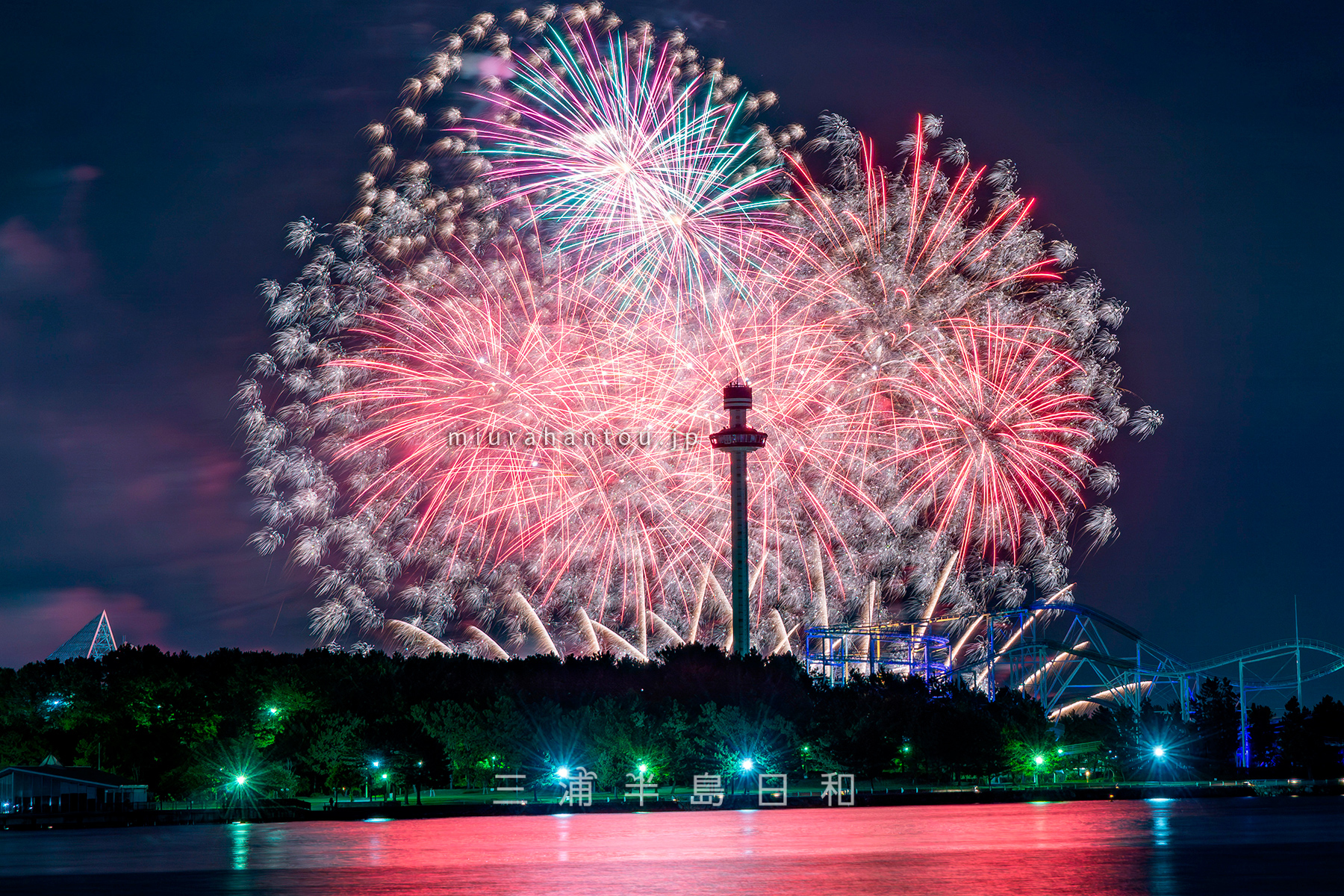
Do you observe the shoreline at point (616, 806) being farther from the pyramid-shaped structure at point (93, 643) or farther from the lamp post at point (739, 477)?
the pyramid-shaped structure at point (93, 643)

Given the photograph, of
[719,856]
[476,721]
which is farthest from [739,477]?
[719,856]

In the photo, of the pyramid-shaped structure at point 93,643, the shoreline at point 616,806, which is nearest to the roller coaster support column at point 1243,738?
the shoreline at point 616,806

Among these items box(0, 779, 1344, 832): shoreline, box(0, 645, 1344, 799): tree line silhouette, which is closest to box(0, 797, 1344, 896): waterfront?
box(0, 779, 1344, 832): shoreline

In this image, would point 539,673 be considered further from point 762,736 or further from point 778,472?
point 778,472

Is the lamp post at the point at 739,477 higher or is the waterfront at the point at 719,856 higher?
the lamp post at the point at 739,477

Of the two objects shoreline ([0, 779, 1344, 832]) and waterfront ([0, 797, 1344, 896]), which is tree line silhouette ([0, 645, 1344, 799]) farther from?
waterfront ([0, 797, 1344, 896])

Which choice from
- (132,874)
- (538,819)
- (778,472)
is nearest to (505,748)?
(538,819)
